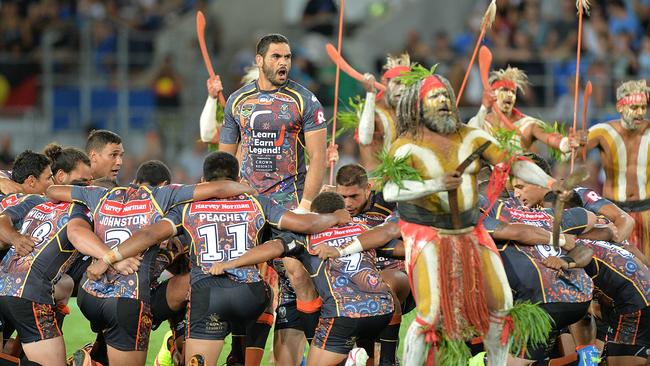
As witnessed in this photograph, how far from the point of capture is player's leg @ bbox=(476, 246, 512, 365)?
21.7 ft

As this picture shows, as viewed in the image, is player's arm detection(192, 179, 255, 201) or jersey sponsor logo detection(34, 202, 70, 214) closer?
player's arm detection(192, 179, 255, 201)

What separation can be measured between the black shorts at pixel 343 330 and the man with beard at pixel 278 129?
125 cm

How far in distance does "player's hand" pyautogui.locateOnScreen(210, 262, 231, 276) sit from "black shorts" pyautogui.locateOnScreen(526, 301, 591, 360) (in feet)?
6.49

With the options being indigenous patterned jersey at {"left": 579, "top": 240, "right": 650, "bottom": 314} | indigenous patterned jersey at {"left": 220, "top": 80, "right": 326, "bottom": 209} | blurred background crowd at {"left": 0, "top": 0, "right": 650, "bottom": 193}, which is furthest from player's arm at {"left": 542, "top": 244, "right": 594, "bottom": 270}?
blurred background crowd at {"left": 0, "top": 0, "right": 650, "bottom": 193}

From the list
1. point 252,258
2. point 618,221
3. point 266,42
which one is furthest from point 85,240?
point 618,221

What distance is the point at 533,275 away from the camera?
7.30 meters

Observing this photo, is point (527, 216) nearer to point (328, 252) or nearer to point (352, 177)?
point (352, 177)

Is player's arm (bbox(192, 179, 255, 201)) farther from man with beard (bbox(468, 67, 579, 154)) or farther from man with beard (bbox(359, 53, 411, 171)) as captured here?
man with beard (bbox(468, 67, 579, 154))

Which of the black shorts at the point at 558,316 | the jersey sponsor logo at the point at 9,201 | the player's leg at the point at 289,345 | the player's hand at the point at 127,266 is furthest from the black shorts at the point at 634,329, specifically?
the jersey sponsor logo at the point at 9,201

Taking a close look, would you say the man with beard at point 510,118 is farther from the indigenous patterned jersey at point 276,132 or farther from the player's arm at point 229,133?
the player's arm at point 229,133

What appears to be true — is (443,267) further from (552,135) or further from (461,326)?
(552,135)

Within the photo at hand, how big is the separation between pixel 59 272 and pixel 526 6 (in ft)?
38.9

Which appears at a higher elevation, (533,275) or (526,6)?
(526,6)

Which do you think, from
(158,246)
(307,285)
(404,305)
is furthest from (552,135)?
(158,246)
